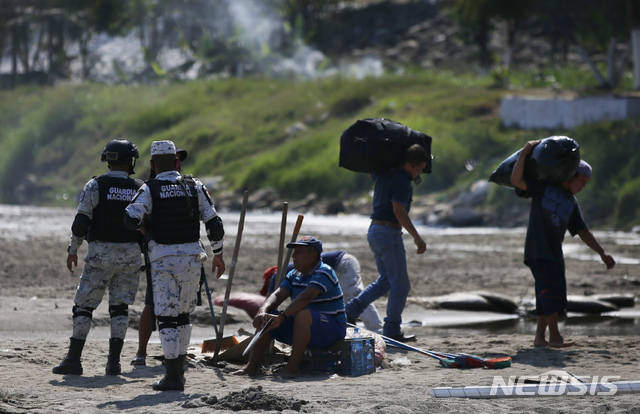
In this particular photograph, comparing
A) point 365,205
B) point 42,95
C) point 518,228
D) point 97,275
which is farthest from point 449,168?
point 42,95

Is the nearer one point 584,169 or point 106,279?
point 106,279

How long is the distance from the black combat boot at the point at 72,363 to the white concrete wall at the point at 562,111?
21753 mm

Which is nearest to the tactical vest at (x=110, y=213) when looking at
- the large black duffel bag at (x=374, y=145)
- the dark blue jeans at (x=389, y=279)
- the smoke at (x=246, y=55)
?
the large black duffel bag at (x=374, y=145)

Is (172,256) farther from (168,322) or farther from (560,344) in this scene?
(560,344)

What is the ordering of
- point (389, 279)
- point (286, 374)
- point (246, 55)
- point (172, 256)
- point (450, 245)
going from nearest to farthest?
point (172, 256)
point (286, 374)
point (389, 279)
point (450, 245)
point (246, 55)

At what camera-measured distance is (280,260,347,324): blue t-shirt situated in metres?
6.64

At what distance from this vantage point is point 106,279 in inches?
259

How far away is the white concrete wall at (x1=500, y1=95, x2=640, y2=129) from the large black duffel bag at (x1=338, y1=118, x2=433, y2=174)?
61.7 feet

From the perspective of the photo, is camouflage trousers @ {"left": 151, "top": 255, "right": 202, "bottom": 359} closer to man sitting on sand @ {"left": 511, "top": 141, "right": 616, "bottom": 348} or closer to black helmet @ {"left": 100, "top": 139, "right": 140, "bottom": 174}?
black helmet @ {"left": 100, "top": 139, "right": 140, "bottom": 174}

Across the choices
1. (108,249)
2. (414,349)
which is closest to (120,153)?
(108,249)

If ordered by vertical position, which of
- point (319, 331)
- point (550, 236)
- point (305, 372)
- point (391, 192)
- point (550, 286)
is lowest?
point (305, 372)

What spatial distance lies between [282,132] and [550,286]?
2952 cm

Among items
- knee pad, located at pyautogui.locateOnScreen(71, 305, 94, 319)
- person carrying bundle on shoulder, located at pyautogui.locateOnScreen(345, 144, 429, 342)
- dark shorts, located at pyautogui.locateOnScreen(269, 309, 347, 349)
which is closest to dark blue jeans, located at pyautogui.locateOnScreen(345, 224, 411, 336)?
person carrying bundle on shoulder, located at pyautogui.locateOnScreen(345, 144, 429, 342)

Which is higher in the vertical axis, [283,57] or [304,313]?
[283,57]
